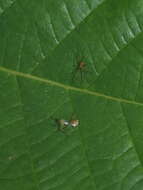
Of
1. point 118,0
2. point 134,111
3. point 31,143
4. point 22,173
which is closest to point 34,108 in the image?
point 31,143

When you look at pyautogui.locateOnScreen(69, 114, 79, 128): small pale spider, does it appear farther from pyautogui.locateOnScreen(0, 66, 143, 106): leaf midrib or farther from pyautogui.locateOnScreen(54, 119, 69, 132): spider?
pyautogui.locateOnScreen(0, 66, 143, 106): leaf midrib

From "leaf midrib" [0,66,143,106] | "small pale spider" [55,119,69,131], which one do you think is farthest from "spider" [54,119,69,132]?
"leaf midrib" [0,66,143,106]

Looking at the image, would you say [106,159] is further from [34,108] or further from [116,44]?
[116,44]

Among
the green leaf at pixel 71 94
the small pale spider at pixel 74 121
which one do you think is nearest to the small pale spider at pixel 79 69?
the green leaf at pixel 71 94

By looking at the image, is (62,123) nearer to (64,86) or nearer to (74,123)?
(74,123)

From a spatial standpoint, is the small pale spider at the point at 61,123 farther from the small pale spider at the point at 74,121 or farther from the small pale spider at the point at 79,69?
the small pale spider at the point at 79,69

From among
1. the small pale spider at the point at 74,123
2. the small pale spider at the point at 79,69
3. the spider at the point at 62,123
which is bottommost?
the small pale spider at the point at 74,123

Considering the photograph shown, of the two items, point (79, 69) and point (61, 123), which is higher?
point (79, 69)

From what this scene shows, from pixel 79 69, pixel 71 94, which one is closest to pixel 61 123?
pixel 71 94
